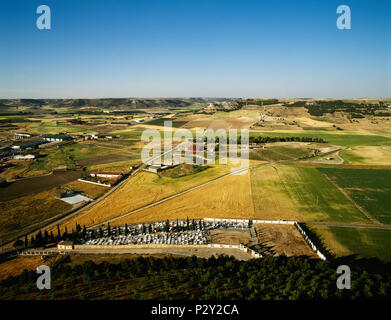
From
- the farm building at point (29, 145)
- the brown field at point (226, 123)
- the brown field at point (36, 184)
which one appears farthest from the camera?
the brown field at point (226, 123)

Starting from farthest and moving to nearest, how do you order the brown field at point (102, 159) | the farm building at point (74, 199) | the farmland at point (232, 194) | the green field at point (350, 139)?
the green field at point (350, 139) < the brown field at point (102, 159) < the farm building at point (74, 199) < the farmland at point (232, 194)

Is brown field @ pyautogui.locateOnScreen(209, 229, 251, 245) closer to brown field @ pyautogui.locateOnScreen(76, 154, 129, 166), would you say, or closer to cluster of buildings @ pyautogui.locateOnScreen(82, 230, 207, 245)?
cluster of buildings @ pyautogui.locateOnScreen(82, 230, 207, 245)

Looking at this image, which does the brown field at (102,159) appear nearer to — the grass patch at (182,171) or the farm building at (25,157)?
the farm building at (25,157)

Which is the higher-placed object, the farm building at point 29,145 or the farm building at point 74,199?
the farm building at point 29,145

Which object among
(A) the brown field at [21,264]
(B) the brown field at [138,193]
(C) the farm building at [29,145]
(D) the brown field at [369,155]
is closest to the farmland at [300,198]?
(B) the brown field at [138,193]

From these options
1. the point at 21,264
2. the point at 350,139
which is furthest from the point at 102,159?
the point at 350,139

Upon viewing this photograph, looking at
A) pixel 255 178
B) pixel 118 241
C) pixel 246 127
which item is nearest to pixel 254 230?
pixel 118 241

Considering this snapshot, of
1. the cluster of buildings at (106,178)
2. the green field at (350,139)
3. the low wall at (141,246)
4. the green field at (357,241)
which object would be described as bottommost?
the low wall at (141,246)

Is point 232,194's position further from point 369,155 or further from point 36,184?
point 369,155
